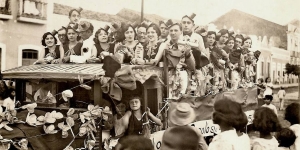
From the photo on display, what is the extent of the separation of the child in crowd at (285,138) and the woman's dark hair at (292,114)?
0.14m

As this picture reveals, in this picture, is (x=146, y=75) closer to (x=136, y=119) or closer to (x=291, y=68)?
(x=136, y=119)

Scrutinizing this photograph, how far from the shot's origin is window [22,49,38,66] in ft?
15.9

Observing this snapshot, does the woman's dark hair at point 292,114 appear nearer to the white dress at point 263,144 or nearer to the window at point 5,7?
the white dress at point 263,144

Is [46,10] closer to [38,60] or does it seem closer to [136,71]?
[38,60]

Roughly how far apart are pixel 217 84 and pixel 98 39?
1594 mm

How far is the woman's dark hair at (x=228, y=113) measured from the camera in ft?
15.6

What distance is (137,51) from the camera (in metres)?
5.17

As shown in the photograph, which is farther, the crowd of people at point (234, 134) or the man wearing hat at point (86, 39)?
the man wearing hat at point (86, 39)

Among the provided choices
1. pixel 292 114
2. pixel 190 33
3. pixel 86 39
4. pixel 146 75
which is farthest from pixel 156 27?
pixel 292 114

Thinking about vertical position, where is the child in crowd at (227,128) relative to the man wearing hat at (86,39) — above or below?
below

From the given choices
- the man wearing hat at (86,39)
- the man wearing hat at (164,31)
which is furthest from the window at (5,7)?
the man wearing hat at (164,31)

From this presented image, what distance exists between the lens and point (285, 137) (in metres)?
5.78

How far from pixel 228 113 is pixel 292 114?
4.69 feet

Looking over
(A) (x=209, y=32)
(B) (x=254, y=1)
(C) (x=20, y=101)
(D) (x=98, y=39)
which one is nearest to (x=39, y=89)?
(C) (x=20, y=101)
